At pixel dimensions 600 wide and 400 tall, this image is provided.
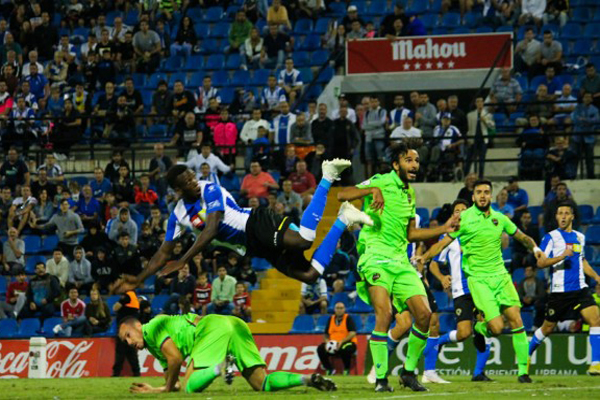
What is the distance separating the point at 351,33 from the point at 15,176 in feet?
27.6

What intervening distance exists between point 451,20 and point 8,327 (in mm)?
12453

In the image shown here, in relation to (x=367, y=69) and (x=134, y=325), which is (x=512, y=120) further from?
(x=134, y=325)

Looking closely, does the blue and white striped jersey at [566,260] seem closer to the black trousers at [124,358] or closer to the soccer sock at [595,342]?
the soccer sock at [595,342]

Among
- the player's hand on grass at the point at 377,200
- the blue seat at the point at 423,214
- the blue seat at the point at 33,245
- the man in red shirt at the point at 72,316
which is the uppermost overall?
the player's hand on grass at the point at 377,200

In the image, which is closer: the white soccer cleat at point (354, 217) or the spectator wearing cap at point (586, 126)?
the white soccer cleat at point (354, 217)

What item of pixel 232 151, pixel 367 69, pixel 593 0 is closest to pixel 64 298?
pixel 232 151

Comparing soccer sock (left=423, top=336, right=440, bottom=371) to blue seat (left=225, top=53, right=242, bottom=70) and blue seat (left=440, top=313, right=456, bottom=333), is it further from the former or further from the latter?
blue seat (left=225, top=53, right=242, bottom=70)

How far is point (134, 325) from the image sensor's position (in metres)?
14.6

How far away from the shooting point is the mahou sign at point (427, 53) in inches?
1155

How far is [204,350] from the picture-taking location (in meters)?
14.0

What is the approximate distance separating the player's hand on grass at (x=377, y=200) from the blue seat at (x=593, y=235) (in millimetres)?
11071

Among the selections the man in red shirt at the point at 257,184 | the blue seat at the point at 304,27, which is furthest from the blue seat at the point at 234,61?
the man in red shirt at the point at 257,184

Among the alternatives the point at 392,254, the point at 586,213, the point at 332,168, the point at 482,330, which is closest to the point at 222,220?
the point at 332,168

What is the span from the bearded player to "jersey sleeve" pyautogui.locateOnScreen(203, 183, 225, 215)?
11.0ft
